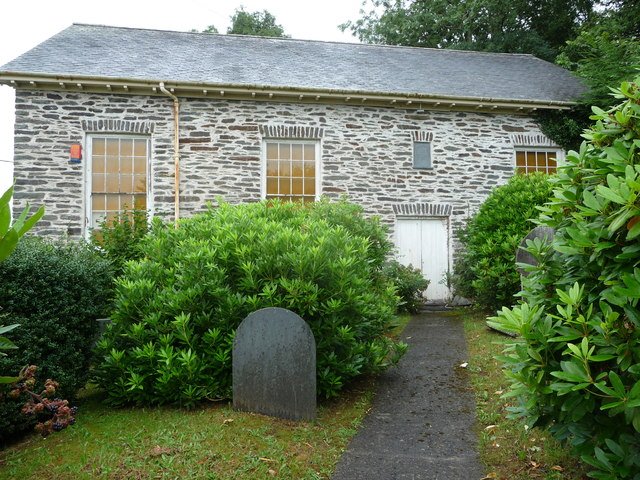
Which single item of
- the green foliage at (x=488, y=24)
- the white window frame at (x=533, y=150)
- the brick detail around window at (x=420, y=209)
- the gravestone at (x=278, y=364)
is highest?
the green foliage at (x=488, y=24)

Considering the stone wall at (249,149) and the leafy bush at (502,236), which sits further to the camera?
the stone wall at (249,149)

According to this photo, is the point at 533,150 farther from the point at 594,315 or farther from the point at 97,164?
the point at 594,315

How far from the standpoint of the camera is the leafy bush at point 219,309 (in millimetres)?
5145

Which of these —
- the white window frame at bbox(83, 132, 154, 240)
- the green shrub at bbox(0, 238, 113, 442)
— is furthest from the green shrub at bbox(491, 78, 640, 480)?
the white window frame at bbox(83, 132, 154, 240)

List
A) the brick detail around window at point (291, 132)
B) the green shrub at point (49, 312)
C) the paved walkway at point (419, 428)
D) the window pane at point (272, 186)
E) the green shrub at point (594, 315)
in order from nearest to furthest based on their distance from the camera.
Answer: the green shrub at point (594, 315) → the paved walkway at point (419, 428) → the green shrub at point (49, 312) → the brick detail around window at point (291, 132) → the window pane at point (272, 186)

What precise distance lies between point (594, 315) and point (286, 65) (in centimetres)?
1256

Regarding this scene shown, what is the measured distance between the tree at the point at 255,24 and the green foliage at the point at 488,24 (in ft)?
28.0

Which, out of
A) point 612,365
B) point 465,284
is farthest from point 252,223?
point 465,284

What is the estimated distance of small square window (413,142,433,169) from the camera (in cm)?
1320

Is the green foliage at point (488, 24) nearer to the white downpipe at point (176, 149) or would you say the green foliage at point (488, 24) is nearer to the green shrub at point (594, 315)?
the white downpipe at point (176, 149)

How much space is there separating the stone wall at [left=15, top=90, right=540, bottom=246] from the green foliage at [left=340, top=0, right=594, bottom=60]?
12227 millimetres

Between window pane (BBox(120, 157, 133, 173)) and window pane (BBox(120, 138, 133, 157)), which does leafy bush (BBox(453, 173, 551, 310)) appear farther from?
window pane (BBox(120, 138, 133, 157))

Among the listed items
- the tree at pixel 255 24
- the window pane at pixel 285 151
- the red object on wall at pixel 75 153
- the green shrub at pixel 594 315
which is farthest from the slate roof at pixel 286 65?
the tree at pixel 255 24

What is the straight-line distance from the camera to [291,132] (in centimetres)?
1270
